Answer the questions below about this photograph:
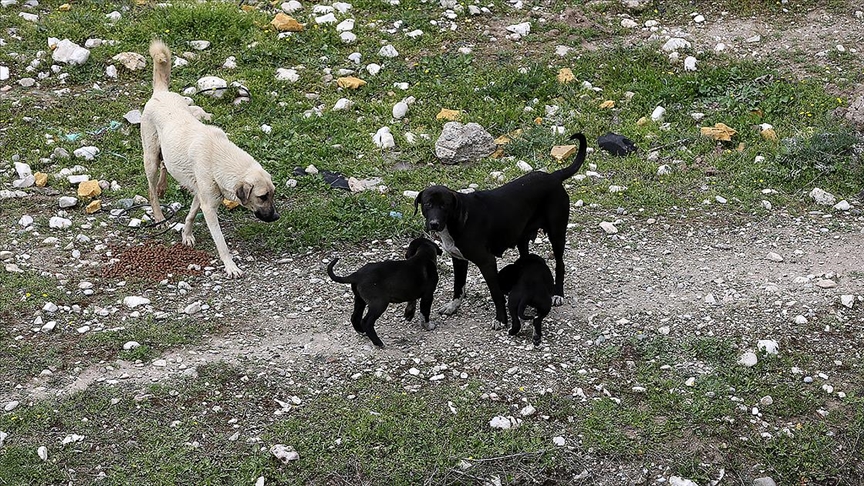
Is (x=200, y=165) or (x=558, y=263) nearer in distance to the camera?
(x=558, y=263)

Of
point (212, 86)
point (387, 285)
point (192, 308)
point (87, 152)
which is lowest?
point (87, 152)

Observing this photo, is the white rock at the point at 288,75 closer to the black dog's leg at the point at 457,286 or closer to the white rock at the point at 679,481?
the black dog's leg at the point at 457,286

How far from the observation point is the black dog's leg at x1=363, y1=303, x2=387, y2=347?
6.65 metres

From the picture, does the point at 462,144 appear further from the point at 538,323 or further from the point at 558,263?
the point at 538,323

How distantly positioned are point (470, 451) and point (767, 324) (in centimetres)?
256

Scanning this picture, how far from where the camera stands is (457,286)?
723 centimetres

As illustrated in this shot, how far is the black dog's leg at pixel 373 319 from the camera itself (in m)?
6.65

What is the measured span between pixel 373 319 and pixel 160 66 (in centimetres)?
372

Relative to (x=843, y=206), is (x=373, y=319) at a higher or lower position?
higher

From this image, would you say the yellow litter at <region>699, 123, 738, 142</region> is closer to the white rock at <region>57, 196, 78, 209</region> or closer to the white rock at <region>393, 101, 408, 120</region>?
the white rock at <region>393, 101, 408, 120</region>

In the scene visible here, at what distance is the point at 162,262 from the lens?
316 inches

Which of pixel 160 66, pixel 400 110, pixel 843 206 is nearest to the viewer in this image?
pixel 843 206

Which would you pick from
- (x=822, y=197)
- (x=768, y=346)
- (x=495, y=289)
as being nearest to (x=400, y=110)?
Answer: (x=495, y=289)

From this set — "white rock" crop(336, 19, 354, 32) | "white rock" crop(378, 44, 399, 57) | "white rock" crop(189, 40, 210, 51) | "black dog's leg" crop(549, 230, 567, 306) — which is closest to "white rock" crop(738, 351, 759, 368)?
"black dog's leg" crop(549, 230, 567, 306)
